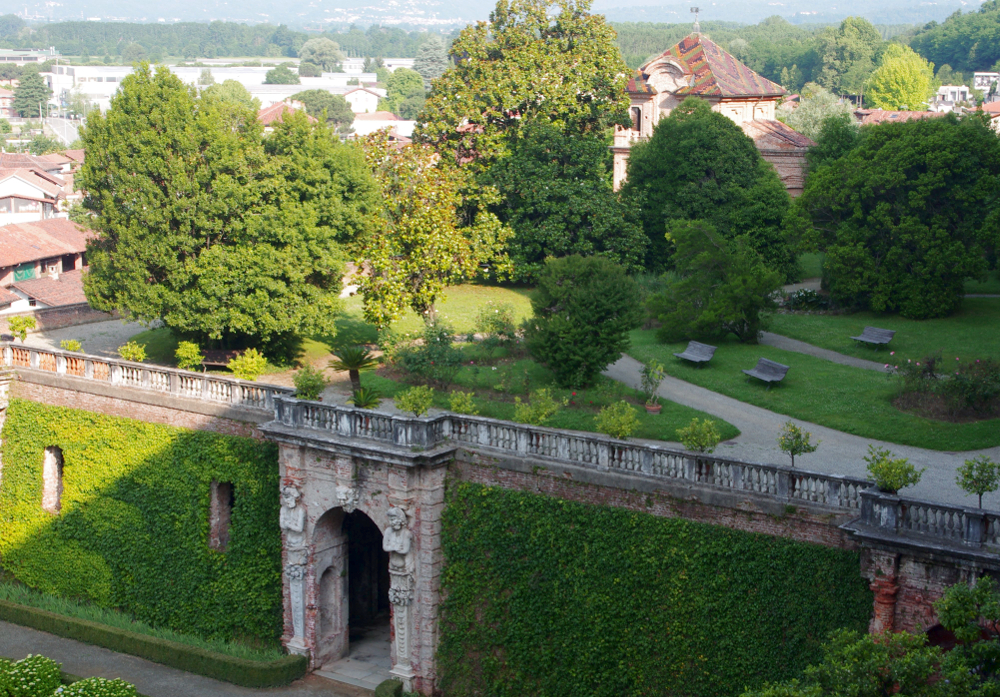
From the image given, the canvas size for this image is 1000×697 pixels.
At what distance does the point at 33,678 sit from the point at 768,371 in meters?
22.1

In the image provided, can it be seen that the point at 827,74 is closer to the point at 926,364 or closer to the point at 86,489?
the point at 926,364

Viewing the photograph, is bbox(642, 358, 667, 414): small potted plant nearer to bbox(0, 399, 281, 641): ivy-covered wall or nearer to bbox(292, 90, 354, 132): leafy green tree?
bbox(0, 399, 281, 641): ivy-covered wall

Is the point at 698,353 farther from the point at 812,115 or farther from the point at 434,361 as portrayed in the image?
the point at 812,115

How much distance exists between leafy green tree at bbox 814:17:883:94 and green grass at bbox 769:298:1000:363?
11657cm

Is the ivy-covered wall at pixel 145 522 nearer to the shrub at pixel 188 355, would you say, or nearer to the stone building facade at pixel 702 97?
the shrub at pixel 188 355

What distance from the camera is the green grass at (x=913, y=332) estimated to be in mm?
36250

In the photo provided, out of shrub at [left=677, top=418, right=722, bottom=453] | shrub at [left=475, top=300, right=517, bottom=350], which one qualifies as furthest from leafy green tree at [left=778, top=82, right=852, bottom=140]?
shrub at [left=677, top=418, right=722, bottom=453]

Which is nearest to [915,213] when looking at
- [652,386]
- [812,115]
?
[652,386]

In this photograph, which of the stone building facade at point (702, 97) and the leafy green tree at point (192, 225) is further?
the stone building facade at point (702, 97)

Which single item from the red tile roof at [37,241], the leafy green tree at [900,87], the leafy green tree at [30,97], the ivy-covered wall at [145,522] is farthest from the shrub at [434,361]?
the leafy green tree at [30,97]

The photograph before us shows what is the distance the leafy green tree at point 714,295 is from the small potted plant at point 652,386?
6437 millimetres

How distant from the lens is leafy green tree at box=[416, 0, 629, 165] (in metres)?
48.3

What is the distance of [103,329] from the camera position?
41.3 m

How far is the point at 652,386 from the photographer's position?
31.7 m
